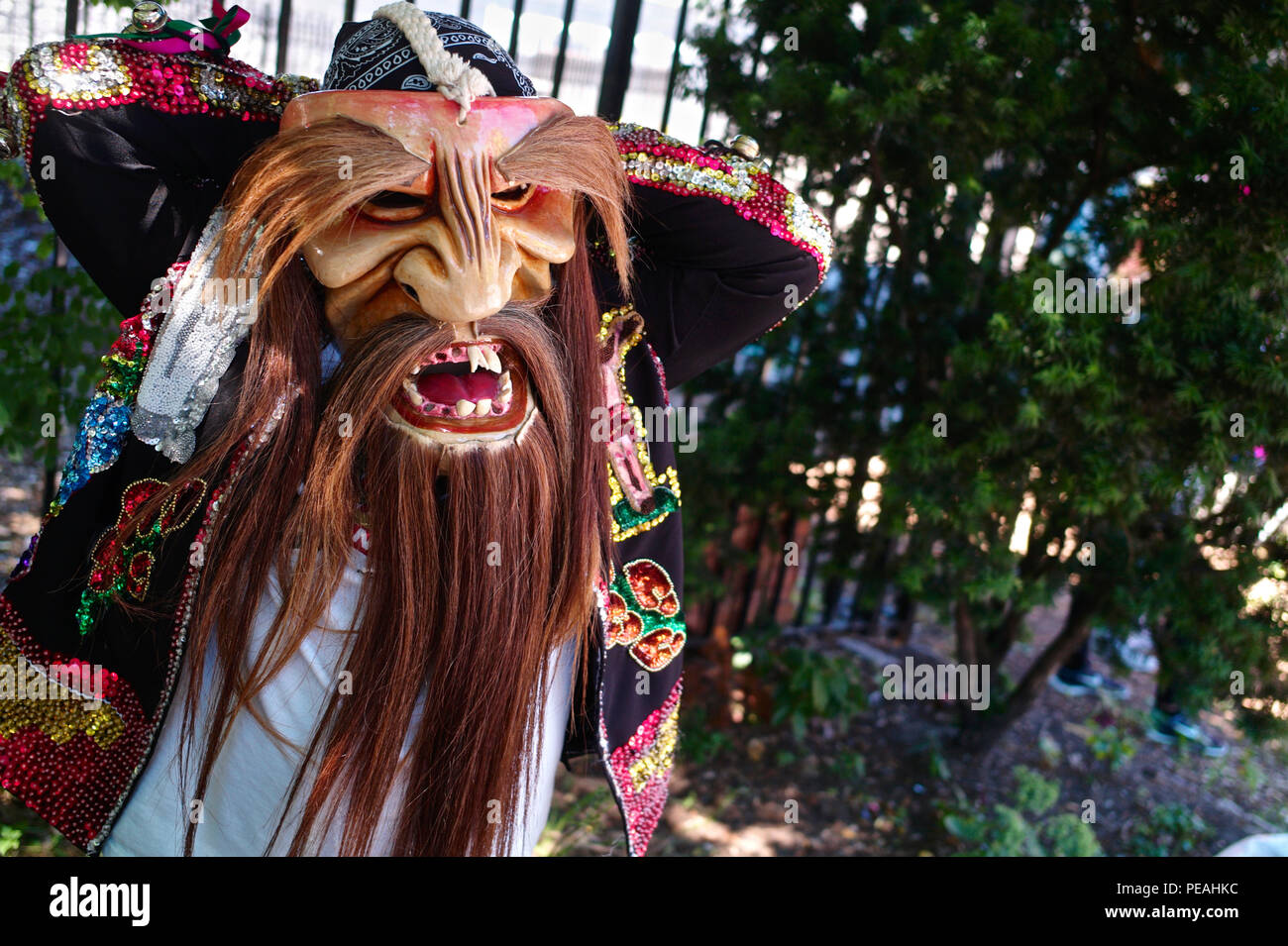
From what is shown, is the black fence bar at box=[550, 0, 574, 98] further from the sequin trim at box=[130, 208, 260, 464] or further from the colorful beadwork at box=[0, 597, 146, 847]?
the colorful beadwork at box=[0, 597, 146, 847]

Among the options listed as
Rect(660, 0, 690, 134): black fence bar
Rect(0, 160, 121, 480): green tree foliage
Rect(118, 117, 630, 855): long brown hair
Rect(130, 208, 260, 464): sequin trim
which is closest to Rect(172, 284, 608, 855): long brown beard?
Rect(118, 117, 630, 855): long brown hair

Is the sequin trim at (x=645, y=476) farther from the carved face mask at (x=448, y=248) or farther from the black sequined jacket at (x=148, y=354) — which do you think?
the carved face mask at (x=448, y=248)

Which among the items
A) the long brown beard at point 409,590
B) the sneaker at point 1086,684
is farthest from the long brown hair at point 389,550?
the sneaker at point 1086,684

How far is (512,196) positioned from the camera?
3.83ft

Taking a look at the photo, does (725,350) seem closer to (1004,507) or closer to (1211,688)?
(1004,507)

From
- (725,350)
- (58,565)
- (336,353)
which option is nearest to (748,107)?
(725,350)

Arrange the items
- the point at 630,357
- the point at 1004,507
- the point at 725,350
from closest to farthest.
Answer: the point at 630,357, the point at 725,350, the point at 1004,507

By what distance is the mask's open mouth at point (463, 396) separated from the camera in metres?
1.16

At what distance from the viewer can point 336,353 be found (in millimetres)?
1265

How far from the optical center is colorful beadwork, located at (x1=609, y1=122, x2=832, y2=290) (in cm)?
134

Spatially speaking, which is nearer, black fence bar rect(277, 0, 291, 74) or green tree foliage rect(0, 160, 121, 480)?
green tree foliage rect(0, 160, 121, 480)

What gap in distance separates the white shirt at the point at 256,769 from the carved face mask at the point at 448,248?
0.25 meters

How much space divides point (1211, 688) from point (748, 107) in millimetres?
1926

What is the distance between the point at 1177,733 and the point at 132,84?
3.50 metres
